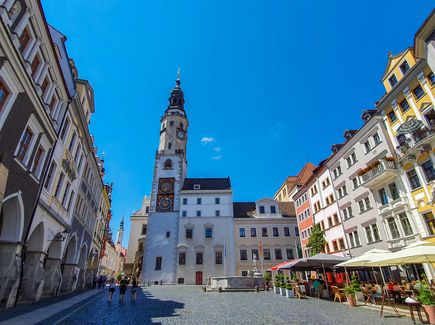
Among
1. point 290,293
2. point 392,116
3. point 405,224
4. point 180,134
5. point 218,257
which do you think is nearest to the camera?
point 405,224

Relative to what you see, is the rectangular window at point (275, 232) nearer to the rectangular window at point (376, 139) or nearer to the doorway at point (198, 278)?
the doorway at point (198, 278)

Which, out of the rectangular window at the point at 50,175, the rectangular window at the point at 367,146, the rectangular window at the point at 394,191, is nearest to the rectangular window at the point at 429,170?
the rectangular window at the point at 394,191

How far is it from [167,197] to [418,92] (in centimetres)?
4534

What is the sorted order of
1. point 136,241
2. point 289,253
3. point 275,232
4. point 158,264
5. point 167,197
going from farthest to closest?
point 136,241
point 167,197
point 275,232
point 158,264
point 289,253

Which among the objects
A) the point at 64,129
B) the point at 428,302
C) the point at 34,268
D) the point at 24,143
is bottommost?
the point at 428,302

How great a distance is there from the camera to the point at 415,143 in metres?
20.1

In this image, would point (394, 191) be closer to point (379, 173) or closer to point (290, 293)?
point (379, 173)

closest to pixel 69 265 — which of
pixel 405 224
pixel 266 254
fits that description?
pixel 405 224

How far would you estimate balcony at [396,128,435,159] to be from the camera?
19.0 meters

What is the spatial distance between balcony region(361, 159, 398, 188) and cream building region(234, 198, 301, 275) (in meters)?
25.7

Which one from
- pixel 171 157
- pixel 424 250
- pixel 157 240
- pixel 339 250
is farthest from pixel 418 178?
pixel 171 157

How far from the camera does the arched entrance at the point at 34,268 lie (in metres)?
16.2

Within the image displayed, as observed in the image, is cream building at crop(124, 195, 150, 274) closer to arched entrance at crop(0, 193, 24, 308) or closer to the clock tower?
the clock tower

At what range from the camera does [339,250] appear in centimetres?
3212
